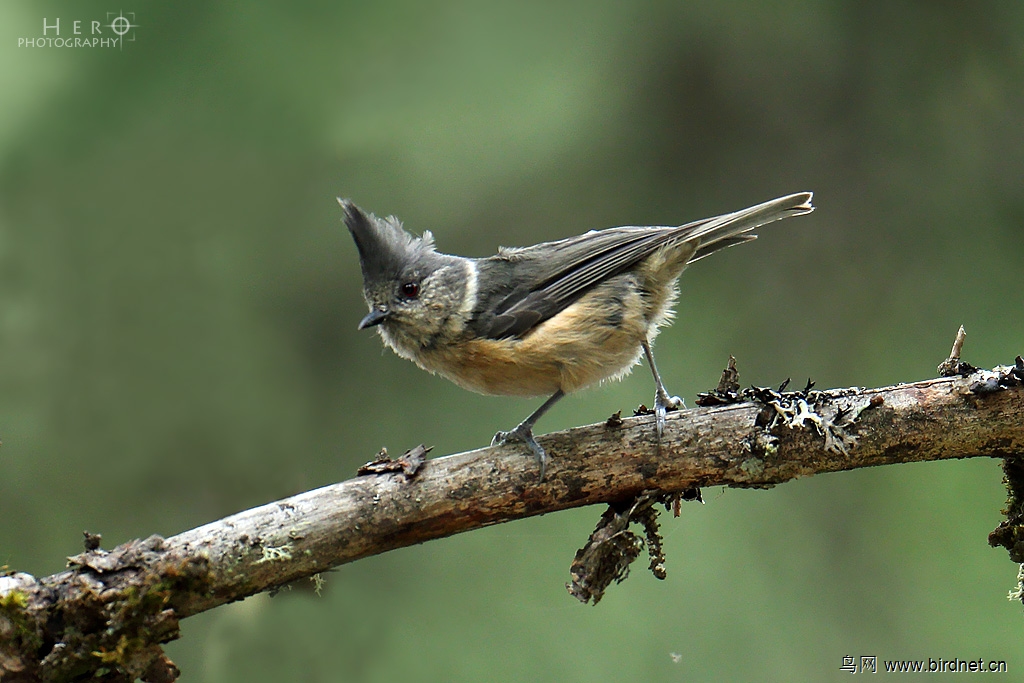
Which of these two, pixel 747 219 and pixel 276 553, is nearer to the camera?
pixel 276 553

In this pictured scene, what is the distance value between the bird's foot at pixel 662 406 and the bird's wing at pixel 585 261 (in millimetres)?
549

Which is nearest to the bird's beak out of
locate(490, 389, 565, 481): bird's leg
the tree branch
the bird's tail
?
locate(490, 389, 565, 481): bird's leg

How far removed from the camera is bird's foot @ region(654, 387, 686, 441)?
2586 millimetres

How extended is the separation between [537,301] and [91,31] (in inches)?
85.9

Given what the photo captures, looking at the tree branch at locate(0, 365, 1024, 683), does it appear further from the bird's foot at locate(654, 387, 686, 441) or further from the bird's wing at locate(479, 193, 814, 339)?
the bird's wing at locate(479, 193, 814, 339)

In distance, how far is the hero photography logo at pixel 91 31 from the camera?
337cm

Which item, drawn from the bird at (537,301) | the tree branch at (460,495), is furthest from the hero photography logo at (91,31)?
the tree branch at (460,495)

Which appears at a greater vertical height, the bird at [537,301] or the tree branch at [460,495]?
the bird at [537,301]

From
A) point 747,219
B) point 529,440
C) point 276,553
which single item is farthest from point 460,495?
point 747,219

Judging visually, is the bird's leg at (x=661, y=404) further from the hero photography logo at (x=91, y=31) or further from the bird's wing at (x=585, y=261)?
the hero photography logo at (x=91, y=31)

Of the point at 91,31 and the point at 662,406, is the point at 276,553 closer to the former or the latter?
the point at 662,406

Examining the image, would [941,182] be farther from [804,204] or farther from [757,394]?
[757,394]

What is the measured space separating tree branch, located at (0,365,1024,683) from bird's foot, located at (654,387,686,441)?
0.09ft

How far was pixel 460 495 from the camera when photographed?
250 centimetres
